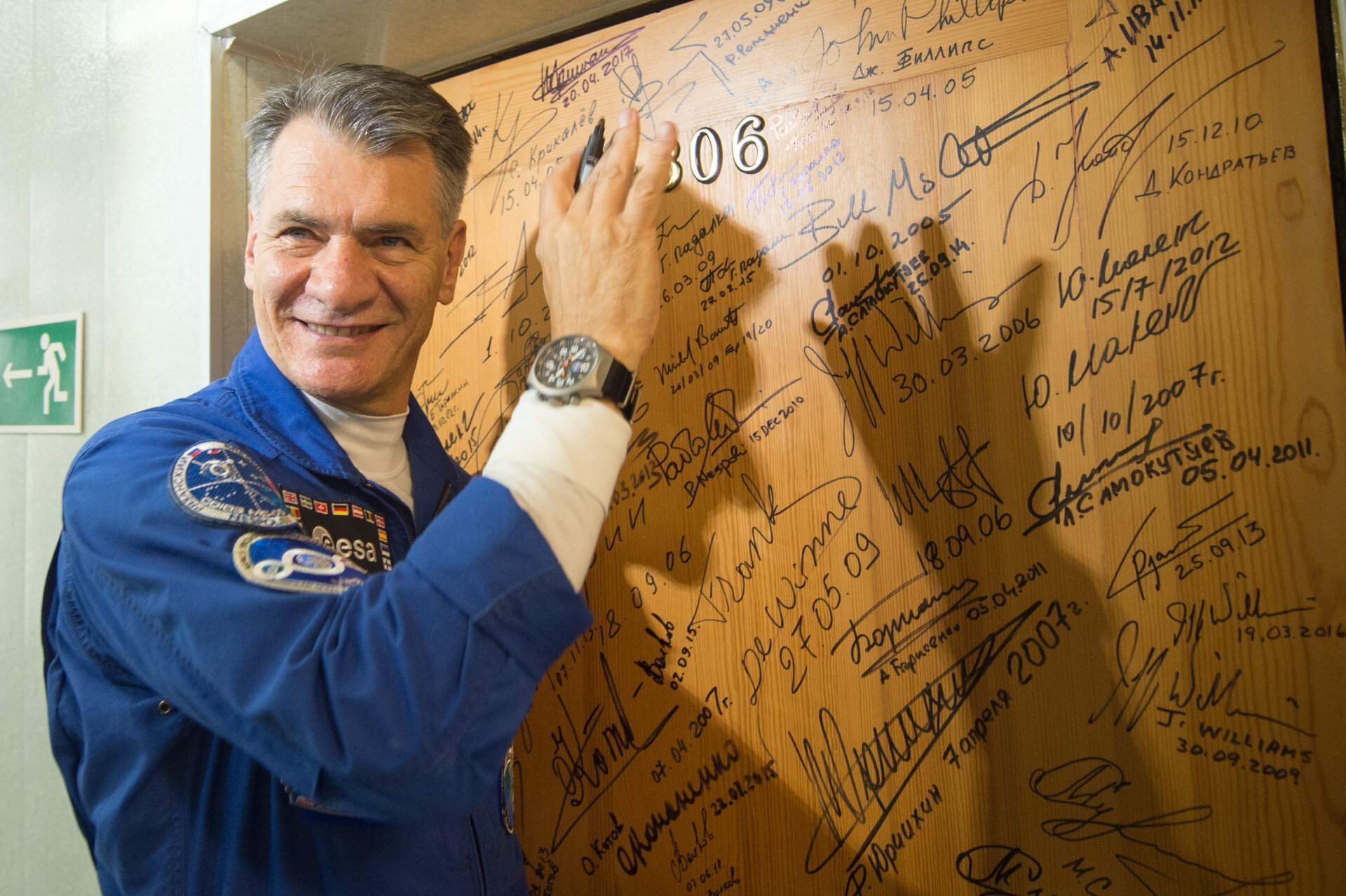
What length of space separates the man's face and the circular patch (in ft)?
0.61

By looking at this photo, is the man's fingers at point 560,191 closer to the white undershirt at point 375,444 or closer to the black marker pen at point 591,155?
the black marker pen at point 591,155

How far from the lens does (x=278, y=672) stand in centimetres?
48

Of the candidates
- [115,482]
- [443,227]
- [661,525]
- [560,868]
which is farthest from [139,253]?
[560,868]

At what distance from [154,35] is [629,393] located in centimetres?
115

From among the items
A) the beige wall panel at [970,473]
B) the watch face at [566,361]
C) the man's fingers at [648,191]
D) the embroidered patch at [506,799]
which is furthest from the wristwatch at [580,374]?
the embroidered patch at [506,799]

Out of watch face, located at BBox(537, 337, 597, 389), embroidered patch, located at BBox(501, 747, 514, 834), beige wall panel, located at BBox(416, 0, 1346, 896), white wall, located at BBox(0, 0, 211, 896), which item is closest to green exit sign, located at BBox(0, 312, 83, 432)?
white wall, located at BBox(0, 0, 211, 896)

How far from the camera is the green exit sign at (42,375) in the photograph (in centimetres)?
123

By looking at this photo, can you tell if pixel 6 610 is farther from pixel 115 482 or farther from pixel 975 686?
pixel 975 686

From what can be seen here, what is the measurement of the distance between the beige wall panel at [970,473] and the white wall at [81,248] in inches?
21.8

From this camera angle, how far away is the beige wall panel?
0.70 meters

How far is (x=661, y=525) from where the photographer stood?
0.99 metres
